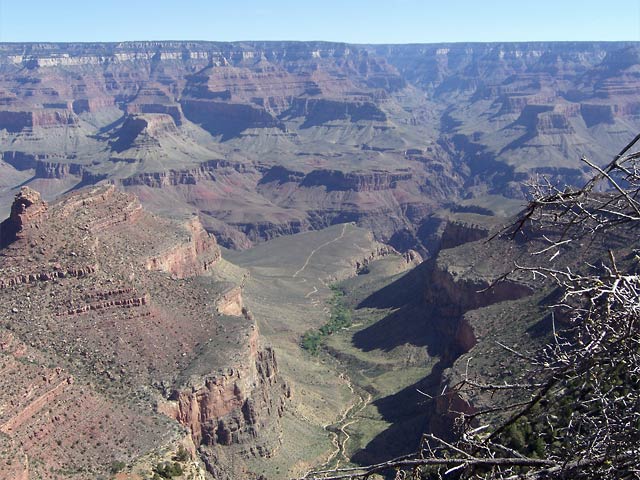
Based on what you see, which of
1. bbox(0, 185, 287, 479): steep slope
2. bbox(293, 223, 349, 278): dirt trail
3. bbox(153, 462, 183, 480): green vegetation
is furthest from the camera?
bbox(293, 223, 349, 278): dirt trail

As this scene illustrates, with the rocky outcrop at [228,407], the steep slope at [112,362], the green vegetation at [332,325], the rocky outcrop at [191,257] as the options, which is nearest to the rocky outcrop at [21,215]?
the steep slope at [112,362]

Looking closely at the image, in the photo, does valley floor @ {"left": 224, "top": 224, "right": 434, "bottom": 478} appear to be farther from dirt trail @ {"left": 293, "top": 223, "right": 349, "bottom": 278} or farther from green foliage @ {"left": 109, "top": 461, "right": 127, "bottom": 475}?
green foliage @ {"left": 109, "top": 461, "right": 127, "bottom": 475}

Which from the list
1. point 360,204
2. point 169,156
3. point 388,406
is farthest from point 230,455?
point 169,156

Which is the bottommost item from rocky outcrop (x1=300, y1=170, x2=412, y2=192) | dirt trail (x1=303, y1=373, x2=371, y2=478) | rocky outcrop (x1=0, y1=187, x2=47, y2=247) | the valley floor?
dirt trail (x1=303, y1=373, x2=371, y2=478)

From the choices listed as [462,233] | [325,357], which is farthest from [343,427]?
[462,233]

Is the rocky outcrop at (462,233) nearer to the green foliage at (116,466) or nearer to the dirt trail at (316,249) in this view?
the dirt trail at (316,249)

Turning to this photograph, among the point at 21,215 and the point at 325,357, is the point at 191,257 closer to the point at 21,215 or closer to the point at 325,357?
the point at 325,357

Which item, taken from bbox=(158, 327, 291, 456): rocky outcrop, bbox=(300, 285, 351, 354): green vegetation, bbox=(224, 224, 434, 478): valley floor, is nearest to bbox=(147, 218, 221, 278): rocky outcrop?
Result: bbox=(224, 224, 434, 478): valley floor
